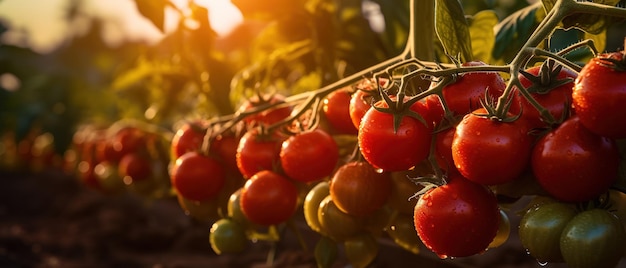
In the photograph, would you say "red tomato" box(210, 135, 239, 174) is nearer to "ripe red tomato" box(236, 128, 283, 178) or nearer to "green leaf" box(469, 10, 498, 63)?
"ripe red tomato" box(236, 128, 283, 178)

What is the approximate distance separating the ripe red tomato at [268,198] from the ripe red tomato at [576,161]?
26.1 inches

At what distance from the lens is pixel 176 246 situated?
317 centimetres

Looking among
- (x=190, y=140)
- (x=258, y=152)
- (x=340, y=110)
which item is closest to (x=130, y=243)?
(x=190, y=140)

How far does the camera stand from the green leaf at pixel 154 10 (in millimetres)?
2070

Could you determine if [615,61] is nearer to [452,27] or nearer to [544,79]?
[544,79]

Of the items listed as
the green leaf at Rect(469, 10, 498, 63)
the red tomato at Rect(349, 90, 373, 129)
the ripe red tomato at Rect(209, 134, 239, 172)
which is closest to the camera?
the red tomato at Rect(349, 90, 373, 129)

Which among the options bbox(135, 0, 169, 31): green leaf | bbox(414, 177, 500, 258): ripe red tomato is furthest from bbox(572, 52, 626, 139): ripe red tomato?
bbox(135, 0, 169, 31): green leaf

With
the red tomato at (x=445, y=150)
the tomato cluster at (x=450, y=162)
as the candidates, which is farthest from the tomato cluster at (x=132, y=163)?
the red tomato at (x=445, y=150)

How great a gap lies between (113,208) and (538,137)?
373cm

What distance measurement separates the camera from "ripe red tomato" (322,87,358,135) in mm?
1559

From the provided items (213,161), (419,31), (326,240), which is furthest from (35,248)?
(419,31)

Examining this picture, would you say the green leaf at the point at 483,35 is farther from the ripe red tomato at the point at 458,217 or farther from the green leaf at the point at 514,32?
the ripe red tomato at the point at 458,217

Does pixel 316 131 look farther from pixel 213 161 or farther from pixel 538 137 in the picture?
pixel 538 137

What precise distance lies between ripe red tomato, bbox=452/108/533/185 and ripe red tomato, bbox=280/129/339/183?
438 millimetres
